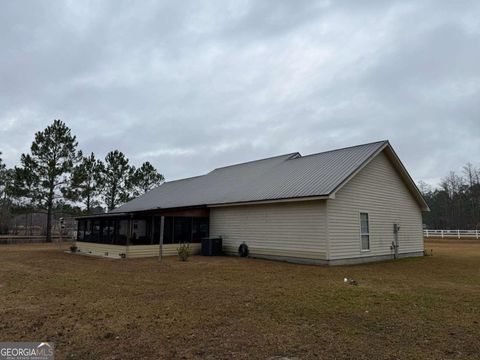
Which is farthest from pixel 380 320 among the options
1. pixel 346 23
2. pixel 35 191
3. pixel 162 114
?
pixel 35 191

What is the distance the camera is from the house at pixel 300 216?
45.5ft

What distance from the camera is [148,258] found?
1661cm

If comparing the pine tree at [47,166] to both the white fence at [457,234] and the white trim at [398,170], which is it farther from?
the white fence at [457,234]

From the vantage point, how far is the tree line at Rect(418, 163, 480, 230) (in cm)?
5066

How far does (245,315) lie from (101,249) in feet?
50.0

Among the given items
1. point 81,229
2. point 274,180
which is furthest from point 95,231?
point 274,180

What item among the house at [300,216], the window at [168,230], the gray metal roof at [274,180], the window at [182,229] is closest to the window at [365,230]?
the house at [300,216]

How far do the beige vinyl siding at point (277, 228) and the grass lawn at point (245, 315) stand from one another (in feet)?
9.28

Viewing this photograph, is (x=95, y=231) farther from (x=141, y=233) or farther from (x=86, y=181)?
(x=86, y=181)

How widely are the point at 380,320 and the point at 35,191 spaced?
1289 inches

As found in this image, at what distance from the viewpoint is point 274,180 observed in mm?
17688

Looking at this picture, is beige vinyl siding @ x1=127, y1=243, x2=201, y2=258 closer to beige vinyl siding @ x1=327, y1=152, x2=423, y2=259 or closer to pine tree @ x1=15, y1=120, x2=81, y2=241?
beige vinyl siding @ x1=327, y1=152, x2=423, y2=259

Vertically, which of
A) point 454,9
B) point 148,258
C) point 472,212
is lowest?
point 148,258

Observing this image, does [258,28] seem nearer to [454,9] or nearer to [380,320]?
[454,9]
